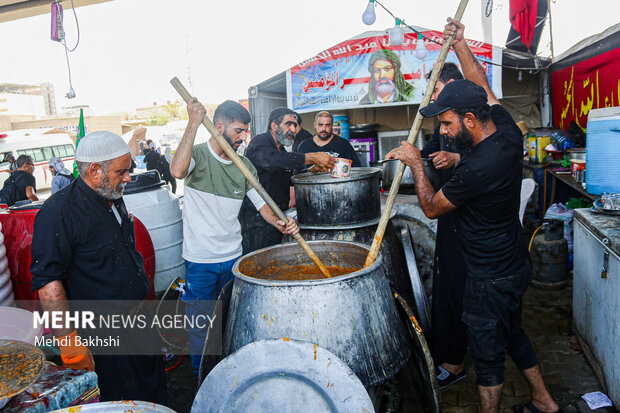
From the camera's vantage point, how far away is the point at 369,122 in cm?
1029

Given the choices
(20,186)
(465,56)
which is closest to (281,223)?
(465,56)

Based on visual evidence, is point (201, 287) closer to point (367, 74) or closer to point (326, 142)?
point (326, 142)

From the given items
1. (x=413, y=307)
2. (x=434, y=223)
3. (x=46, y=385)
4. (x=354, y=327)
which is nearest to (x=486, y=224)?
(x=354, y=327)

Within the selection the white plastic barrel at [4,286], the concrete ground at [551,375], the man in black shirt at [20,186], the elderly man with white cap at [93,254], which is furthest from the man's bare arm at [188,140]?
the man in black shirt at [20,186]

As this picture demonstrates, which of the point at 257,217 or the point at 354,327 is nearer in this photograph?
the point at 354,327

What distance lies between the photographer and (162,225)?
4.57 meters

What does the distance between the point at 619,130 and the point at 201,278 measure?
3.73 m

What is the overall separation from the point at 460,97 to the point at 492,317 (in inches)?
49.4

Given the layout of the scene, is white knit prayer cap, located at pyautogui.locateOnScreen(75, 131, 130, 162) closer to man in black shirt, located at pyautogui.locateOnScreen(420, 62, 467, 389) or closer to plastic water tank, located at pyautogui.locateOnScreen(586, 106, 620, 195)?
man in black shirt, located at pyautogui.locateOnScreen(420, 62, 467, 389)

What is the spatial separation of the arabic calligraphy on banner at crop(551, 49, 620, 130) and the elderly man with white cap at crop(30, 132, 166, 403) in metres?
6.13

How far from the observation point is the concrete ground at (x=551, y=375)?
3.02m

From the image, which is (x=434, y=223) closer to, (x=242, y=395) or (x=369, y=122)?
(x=242, y=395)

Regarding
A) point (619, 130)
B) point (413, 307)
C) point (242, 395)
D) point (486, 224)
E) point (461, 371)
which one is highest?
point (619, 130)

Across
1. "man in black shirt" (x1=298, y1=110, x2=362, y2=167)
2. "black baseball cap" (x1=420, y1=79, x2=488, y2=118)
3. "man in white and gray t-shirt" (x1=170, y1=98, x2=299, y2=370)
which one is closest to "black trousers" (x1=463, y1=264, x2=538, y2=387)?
"black baseball cap" (x1=420, y1=79, x2=488, y2=118)
